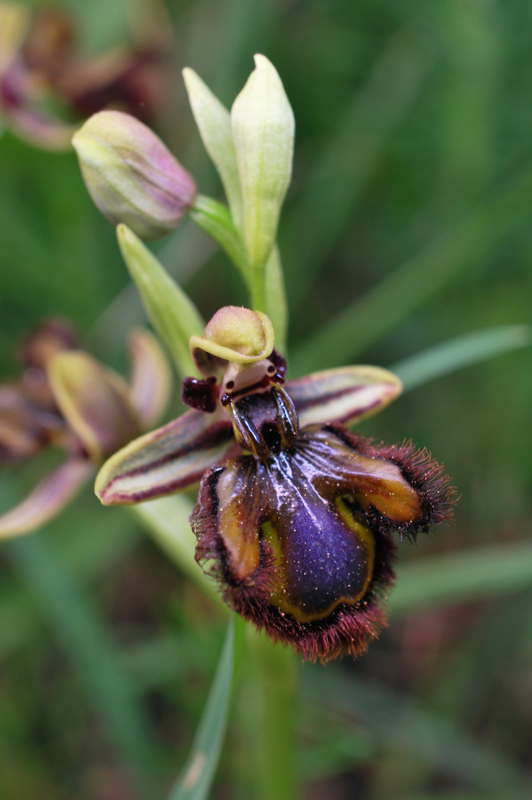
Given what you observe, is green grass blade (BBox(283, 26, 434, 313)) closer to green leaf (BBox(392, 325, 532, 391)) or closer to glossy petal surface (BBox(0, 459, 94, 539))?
green leaf (BBox(392, 325, 532, 391))

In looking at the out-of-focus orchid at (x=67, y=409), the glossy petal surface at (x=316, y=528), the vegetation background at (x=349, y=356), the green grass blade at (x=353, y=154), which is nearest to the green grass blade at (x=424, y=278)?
the vegetation background at (x=349, y=356)

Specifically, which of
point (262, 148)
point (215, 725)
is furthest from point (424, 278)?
point (215, 725)

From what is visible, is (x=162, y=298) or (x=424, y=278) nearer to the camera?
(x=162, y=298)

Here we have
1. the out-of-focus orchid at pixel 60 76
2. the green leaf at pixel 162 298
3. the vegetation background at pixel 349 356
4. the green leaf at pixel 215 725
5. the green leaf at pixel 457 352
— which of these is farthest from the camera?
the out-of-focus orchid at pixel 60 76

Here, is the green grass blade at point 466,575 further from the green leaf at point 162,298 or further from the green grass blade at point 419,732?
the green leaf at point 162,298

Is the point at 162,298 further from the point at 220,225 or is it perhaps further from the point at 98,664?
the point at 98,664

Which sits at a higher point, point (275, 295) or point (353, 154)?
point (275, 295)
